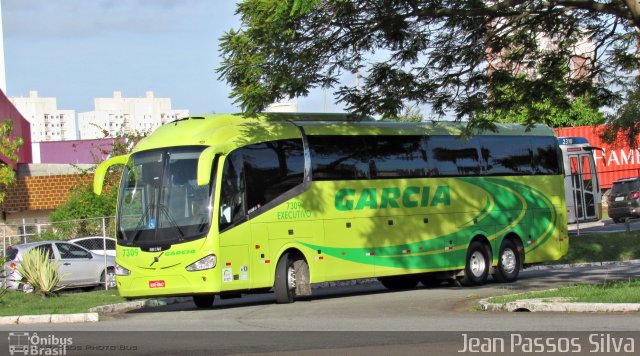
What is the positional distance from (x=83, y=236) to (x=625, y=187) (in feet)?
76.7

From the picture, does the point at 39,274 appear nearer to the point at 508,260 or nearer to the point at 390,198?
the point at 390,198

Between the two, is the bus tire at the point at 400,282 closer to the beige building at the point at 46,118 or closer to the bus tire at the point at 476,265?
the bus tire at the point at 476,265

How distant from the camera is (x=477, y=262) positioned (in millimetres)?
22859

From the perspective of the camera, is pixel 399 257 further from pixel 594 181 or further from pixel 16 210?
pixel 16 210

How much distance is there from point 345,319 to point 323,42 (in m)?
4.72

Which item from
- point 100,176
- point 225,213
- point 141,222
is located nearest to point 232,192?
point 225,213

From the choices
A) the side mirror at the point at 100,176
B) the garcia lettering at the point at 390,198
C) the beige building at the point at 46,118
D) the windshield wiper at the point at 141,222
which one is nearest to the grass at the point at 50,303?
the windshield wiper at the point at 141,222

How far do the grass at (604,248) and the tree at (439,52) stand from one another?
11.0 meters

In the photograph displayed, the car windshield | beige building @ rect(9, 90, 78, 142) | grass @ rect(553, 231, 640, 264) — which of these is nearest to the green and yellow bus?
grass @ rect(553, 231, 640, 264)

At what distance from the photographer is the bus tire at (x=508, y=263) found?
915 inches

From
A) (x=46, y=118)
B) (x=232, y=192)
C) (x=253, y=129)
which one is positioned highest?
(x=46, y=118)

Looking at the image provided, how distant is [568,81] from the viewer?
1755cm

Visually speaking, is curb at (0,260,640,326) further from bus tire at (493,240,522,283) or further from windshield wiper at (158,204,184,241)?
bus tire at (493,240,522,283)

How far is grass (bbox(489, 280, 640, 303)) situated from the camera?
14.6 metres
